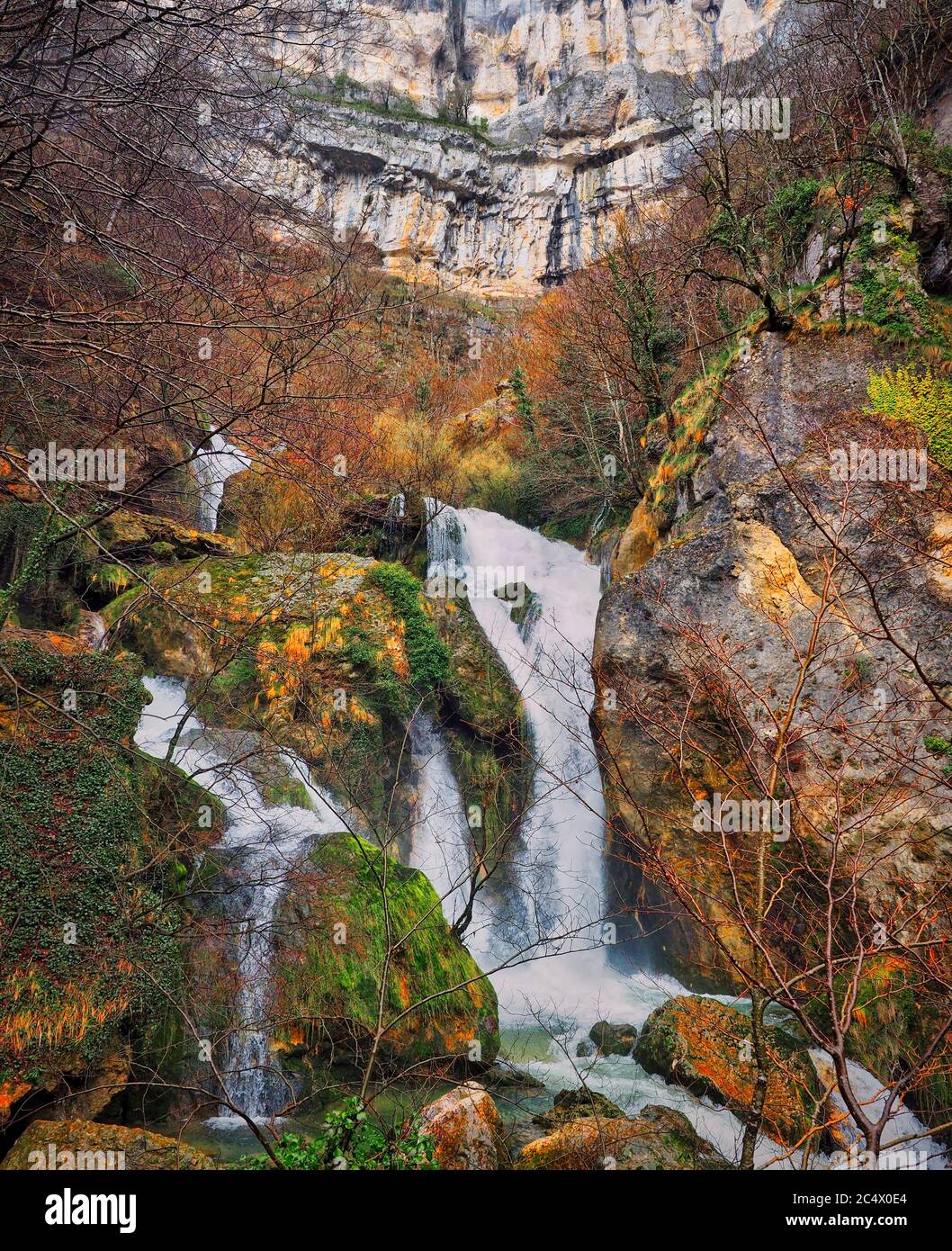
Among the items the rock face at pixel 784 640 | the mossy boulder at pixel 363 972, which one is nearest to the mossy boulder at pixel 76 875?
the mossy boulder at pixel 363 972

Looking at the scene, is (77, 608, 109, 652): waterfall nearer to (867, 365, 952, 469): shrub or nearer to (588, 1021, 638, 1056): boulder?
(588, 1021, 638, 1056): boulder

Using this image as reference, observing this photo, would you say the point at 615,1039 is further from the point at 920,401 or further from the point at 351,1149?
the point at 920,401

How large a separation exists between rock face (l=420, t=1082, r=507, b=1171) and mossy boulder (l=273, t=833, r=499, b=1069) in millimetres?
1219

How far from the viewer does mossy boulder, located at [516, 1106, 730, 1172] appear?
488 cm

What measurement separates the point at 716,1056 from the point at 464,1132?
3.29m

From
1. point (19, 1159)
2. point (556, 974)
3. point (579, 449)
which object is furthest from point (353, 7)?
point (579, 449)

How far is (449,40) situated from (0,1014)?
54.0 m

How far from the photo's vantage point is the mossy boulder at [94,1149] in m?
4.20

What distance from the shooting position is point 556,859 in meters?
11.2

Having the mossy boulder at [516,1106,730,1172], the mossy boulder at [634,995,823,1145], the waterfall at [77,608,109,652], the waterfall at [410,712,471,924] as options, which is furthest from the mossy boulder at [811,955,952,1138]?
the waterfall at [77,608,109,652]

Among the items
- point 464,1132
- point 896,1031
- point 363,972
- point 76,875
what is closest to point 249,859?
point 363,972

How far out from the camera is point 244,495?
539 inches

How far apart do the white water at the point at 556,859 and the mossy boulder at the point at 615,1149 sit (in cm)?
76

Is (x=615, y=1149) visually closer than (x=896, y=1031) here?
Yes
